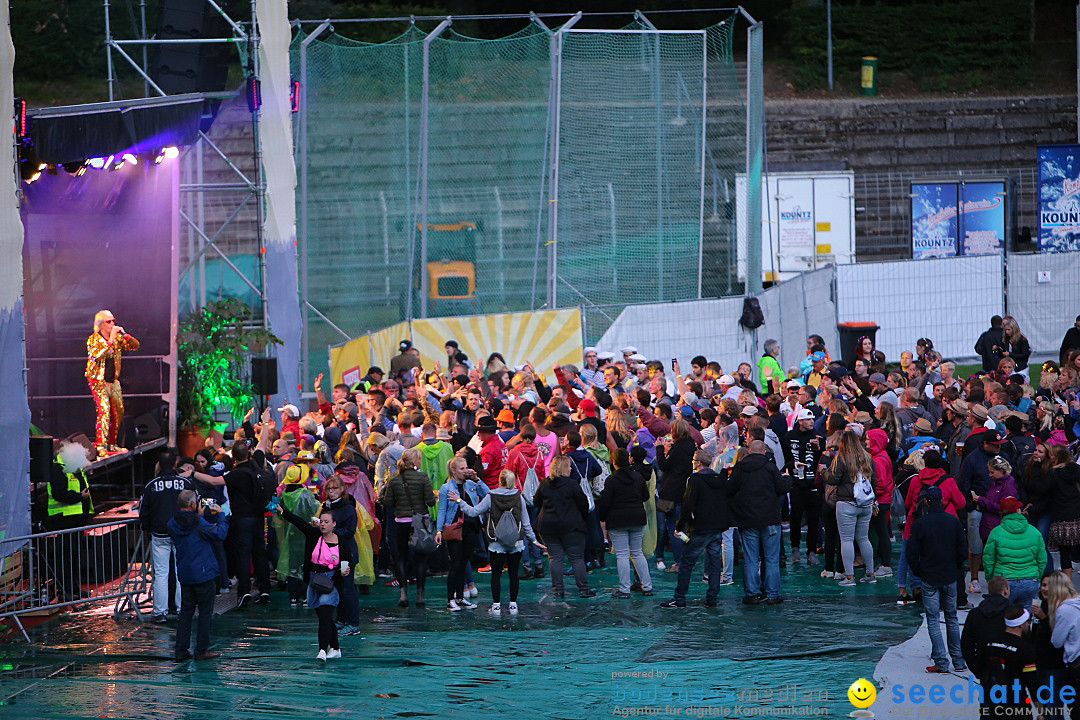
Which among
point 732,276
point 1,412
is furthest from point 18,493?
point 732,276

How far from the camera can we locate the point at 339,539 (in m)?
10.1

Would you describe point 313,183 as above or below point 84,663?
above

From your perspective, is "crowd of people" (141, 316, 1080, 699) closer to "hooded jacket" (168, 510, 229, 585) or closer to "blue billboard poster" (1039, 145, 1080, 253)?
"hooded jacket" (168, 510, 229, 585)

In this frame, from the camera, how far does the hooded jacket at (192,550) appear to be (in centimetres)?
1002

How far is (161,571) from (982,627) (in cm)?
692

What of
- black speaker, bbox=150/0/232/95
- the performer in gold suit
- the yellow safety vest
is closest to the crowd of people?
the yellow safety vest

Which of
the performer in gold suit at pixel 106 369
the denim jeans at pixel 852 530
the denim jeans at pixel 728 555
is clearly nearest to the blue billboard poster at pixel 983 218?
the denim jeans at pixel 852 530

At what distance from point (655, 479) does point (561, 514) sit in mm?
1637

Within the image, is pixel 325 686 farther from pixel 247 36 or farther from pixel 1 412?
pixel 247 36

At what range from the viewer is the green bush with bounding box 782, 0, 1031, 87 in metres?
39.0

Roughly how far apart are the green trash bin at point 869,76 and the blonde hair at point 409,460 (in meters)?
29.3

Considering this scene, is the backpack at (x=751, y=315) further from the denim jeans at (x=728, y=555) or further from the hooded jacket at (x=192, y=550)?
the hooded jacket at (x=192, y=550)

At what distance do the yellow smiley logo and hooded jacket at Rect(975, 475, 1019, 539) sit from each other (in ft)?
7.87

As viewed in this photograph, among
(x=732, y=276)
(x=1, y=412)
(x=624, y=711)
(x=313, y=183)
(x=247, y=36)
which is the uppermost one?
(x=247, y=36)
